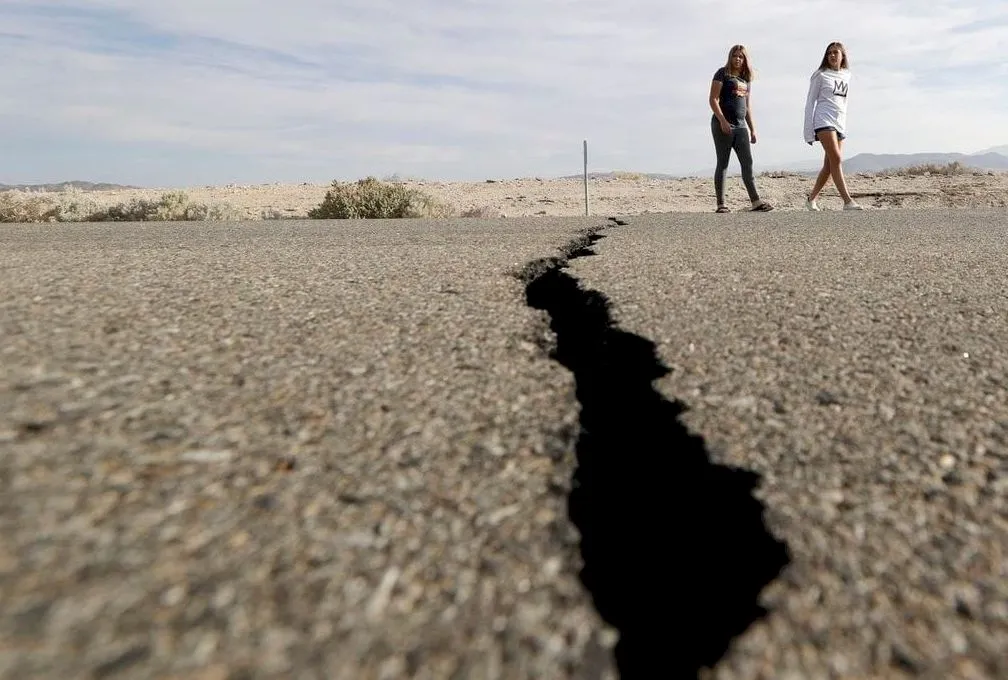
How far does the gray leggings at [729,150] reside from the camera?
715 centimetres

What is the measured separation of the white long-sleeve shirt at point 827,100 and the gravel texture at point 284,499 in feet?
20.5

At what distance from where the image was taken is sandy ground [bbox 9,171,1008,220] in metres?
13.3

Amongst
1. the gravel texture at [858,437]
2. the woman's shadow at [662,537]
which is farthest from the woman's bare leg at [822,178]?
the woman's shadow at [662,537]

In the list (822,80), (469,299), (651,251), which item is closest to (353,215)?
(822,80)

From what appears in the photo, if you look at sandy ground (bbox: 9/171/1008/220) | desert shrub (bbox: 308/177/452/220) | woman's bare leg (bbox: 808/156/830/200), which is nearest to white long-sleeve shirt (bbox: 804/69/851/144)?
woman's bare leg (bbox: 808/156/830/200)

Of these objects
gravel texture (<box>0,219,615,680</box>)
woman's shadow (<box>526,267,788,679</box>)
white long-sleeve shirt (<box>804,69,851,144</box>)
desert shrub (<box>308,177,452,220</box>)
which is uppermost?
white long-sleeve shirt (<box>804,69,851,144</box>)

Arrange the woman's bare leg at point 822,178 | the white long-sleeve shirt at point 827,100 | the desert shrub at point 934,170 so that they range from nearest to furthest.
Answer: the white long-sleeve shirt at point 827,100 < the woman's bare leg at point 822,178 < the desert shrub at point 934,170

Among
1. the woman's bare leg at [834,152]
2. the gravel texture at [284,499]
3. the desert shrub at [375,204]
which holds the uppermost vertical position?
the woman's bare leg at [834,152]

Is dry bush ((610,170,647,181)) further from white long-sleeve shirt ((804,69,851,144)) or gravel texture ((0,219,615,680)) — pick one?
gravel texture ((0,219,615,680))

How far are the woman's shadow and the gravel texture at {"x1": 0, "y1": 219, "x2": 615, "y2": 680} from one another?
4 cm

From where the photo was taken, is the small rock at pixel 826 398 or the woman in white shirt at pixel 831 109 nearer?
the small rock at pixel 826 398

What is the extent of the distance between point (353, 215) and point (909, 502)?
9986 mm

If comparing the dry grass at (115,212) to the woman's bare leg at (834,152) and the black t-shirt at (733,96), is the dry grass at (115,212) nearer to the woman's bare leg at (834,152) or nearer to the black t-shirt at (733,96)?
the black t-shirt at (733,96)

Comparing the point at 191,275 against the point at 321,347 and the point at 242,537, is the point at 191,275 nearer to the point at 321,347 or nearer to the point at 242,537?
the point at 321,347
